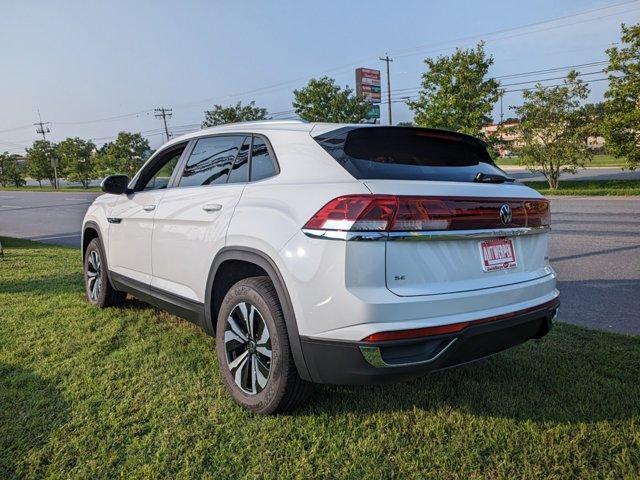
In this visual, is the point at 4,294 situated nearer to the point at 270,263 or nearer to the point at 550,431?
the point at 270,263

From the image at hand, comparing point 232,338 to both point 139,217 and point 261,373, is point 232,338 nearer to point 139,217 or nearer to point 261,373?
point 261,373

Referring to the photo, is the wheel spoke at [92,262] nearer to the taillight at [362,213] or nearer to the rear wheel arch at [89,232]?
the rear wheel arch at [89,232]

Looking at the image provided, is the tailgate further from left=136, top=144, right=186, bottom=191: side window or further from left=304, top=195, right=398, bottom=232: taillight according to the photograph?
left=136, top=144, right=186, bottom=191: side window

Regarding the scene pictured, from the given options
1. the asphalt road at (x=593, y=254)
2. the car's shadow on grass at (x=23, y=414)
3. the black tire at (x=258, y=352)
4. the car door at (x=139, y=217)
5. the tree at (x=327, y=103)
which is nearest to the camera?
the car's shadow on grass at (x=23, y=414)

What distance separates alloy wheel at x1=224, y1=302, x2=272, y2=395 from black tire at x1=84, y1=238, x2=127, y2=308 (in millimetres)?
2419

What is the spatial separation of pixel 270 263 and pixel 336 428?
99cm

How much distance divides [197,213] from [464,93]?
2454 cm

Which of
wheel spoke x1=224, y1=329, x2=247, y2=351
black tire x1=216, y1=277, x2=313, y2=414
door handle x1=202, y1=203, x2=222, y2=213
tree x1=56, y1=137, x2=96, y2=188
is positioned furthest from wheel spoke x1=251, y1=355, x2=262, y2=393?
tree x1=56, y1=137, x2=96, y2=188

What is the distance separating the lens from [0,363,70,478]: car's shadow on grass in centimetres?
261

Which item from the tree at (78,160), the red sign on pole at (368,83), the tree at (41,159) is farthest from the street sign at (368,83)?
the tree at (41,159)

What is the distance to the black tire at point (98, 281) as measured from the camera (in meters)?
5.09

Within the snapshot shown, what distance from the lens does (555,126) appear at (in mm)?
23188

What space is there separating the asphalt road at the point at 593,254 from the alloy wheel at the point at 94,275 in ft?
15.2

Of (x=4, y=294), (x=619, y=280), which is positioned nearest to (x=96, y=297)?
(x=4, y=294)
